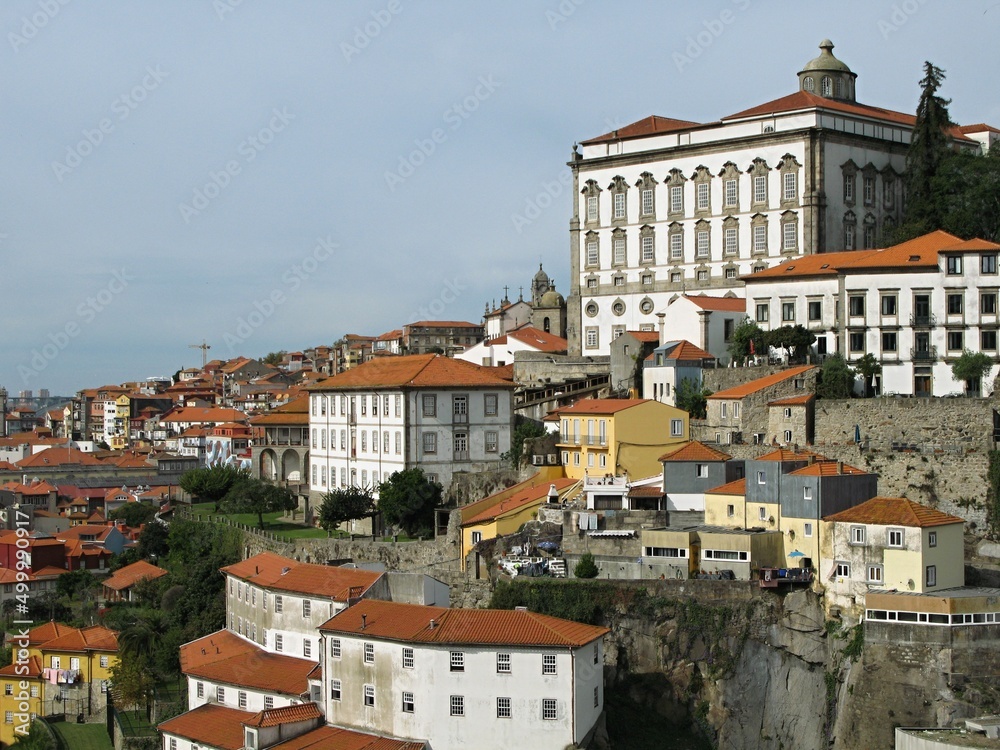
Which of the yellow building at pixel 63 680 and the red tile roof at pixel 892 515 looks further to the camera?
the yellow building at pixel 63 680

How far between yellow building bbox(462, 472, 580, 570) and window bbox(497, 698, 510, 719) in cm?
1058

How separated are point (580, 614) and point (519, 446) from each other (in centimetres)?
1779

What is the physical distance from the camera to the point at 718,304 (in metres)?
59.4

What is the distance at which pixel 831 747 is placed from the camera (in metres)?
38.2

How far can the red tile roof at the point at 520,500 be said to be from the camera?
47.2 meters

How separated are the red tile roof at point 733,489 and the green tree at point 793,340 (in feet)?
38.5

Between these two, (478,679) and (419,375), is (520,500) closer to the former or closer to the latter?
(419,375)

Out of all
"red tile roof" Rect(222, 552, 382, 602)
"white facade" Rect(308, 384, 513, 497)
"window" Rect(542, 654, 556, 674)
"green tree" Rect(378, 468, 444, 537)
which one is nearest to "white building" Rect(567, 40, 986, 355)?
"white facade" Rect(308, 384, 513, 497)

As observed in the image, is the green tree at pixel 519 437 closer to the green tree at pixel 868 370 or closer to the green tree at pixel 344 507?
the green tree at pixel 344 507

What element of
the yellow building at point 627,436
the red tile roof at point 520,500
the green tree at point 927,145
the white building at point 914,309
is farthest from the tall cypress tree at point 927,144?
the red tile roof at point 520,500

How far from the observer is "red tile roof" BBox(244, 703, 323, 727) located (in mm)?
38438

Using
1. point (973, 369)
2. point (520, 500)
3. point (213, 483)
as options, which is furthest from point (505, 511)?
point (213, 483)

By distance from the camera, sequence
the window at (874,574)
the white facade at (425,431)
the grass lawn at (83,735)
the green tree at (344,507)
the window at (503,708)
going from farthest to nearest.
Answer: the white facade at (425,431) < the green tree at (344,507) < the grass lawn at (83,735) < the window at (874,574) < the window at (503,708)

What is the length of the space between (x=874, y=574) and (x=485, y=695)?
11866 millimetres
